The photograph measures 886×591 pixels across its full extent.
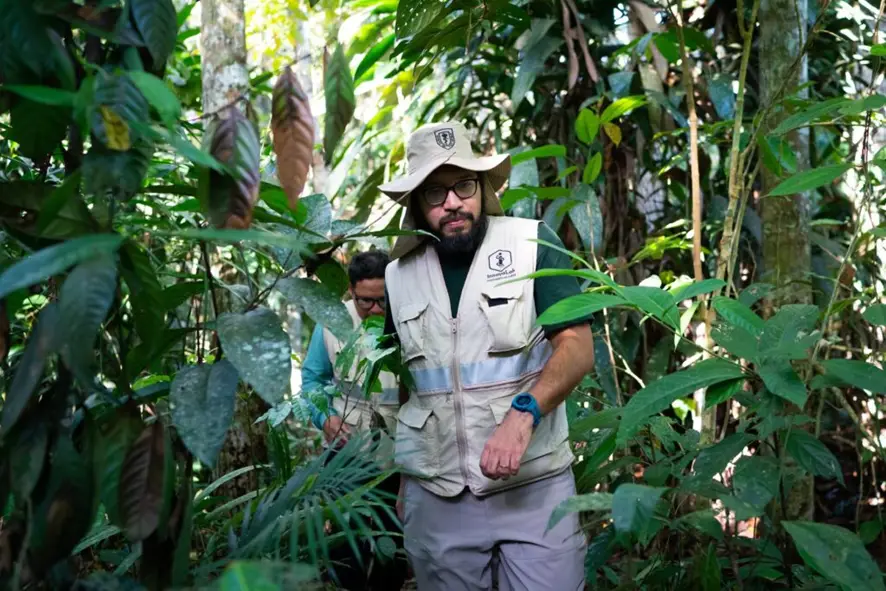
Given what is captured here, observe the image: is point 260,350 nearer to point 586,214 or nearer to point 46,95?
point 46,95

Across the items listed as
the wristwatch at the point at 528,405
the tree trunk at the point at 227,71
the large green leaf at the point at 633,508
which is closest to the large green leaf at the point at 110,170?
the large green leaf at the point at 633,508

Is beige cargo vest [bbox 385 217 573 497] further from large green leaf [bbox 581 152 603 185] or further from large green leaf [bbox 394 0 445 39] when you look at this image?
large green leaf [bbox 394 0 445 39]

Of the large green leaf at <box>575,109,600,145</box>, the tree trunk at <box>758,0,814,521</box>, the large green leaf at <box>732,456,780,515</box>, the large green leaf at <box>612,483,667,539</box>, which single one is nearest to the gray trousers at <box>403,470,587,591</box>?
the large green leaf at <box>732,456,780,515</box>

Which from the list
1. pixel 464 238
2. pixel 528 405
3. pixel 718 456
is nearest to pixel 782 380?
pixel 718 456

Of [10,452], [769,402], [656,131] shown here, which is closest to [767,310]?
[656,131]

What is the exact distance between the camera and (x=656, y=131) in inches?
158

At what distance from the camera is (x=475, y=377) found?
2.29 meters

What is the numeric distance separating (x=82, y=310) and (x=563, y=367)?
4.50 feet

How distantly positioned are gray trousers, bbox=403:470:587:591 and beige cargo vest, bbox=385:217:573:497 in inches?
1.8

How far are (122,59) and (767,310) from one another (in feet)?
7.74

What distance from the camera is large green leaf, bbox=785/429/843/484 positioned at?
1761 millimetres

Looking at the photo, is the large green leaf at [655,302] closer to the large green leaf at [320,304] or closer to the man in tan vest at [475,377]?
the man in tan vest at [475,377]

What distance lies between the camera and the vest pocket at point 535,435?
2248 millimetres

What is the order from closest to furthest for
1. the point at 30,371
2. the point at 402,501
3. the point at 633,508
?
the point at 30,371
the point at 633,508
the point at 402,501
